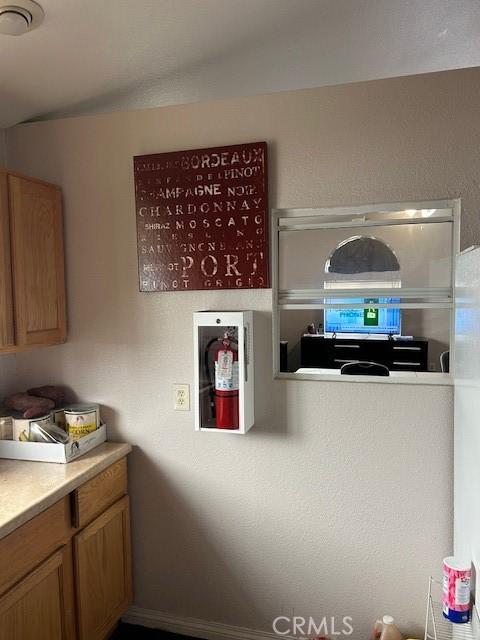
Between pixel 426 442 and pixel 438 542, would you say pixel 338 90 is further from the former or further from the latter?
pixel 438 542

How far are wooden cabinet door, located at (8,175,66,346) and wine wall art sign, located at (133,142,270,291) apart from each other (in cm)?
40

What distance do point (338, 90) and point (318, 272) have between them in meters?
0.74

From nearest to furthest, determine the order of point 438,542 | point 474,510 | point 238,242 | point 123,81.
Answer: point 474,510 → point 438,542 → point 238,242 → point 123,81

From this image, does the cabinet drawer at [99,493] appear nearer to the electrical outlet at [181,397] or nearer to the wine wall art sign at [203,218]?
the electrical outlet at [181,397]

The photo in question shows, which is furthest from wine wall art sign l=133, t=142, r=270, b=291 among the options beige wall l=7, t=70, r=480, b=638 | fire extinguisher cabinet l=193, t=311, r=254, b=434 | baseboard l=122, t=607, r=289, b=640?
baseboard l=122, t=607, r=289, b=640

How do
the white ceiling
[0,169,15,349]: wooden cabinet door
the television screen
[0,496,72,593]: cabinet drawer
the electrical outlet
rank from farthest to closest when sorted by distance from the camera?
1. the electrical outlet
2. the television screen
3. [0,169,15,349]: wooden cabinet door
4. the white ceiling
5. [0,496,72,593]: cabinet drawer

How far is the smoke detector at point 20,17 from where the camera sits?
160 centimetres

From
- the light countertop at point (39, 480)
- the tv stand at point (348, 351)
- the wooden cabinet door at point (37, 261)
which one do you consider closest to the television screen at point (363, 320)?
the tv stand at point (348, 351)

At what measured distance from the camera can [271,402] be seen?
2123 millimetres

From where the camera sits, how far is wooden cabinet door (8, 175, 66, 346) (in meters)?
2.03

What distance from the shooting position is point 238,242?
2096 mm

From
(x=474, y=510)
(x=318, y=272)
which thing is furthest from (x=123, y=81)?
(x=474, y=510)

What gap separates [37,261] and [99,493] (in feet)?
3.42

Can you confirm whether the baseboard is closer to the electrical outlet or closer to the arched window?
the electrical outlet
